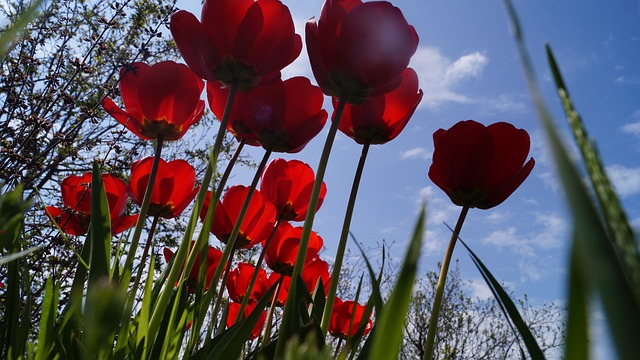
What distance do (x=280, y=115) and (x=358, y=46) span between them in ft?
0.73

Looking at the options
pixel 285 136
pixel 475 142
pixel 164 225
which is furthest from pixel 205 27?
pixel 164 225

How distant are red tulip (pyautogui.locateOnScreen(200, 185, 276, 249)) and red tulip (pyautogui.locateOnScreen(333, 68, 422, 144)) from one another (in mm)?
288

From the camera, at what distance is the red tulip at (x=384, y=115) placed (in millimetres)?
821

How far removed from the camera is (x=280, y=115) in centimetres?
84

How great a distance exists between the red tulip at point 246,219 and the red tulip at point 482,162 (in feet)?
1.38

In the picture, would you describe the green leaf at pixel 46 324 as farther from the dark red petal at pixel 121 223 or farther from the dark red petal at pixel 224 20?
the dark red petal at pixel 121 223

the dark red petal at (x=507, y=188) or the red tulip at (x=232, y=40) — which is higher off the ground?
the red tulip at (x=232, y=40)

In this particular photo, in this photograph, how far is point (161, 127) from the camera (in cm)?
87

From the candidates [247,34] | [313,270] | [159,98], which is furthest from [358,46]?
[313,270]

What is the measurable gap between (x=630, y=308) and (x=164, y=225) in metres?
5.25

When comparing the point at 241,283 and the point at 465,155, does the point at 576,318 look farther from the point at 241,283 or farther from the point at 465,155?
the point at 241,283

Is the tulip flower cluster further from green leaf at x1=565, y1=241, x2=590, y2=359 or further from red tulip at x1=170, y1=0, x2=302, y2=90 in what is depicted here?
green leaf at x1=565, y1=241, x2=590, y2=359

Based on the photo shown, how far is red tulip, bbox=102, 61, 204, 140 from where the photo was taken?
0.85 m

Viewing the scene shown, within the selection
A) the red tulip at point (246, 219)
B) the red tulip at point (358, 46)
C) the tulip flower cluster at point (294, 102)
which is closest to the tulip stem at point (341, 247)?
the tulip flower cluster at point (294, 102)
